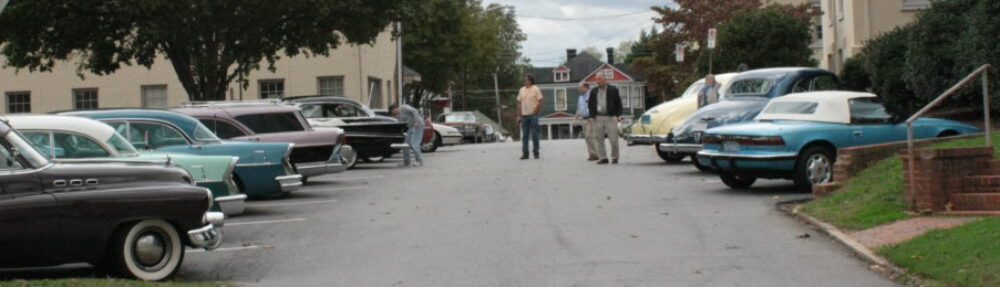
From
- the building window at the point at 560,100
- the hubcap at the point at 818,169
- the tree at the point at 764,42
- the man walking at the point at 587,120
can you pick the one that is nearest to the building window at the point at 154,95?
the tree at the point at 764,42

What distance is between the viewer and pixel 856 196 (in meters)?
14.6

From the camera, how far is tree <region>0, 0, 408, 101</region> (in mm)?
32406

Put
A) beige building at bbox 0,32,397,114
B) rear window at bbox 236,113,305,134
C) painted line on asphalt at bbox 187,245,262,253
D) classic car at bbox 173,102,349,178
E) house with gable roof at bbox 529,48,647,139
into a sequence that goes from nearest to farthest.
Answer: painted line on asphalt at bbox 187,245,262,253 < classic car at bbox 173,102,349,178 < rear window at bbox 236,113,305,134 < beige building at bbox 0,32,397,114 < house with gable roof at bbox 529,48,647,139

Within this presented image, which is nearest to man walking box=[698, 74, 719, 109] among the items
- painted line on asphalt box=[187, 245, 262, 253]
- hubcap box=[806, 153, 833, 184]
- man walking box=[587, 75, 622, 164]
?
man walking box=[587, 75, 622, 164]

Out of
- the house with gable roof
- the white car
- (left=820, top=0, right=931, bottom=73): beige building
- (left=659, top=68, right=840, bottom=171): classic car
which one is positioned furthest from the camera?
the house with gable roof

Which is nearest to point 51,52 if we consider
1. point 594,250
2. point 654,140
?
point 654,140

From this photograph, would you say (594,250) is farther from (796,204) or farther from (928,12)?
(928,12)

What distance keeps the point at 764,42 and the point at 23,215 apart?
37295 mm

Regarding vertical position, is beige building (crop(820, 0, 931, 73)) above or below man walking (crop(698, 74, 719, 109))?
above

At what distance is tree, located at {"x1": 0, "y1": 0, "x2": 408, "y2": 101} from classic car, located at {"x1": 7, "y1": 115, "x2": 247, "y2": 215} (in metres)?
18.0

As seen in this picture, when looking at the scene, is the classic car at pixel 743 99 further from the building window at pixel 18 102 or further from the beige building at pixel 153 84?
the building window at pixel 18 102

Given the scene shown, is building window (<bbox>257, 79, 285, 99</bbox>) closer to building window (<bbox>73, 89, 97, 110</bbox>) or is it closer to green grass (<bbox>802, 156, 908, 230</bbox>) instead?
building window (<bbox>73, 89, 97, 110</bbox>)

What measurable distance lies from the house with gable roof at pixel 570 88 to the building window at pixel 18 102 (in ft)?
212

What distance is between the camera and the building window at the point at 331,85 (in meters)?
51.1
